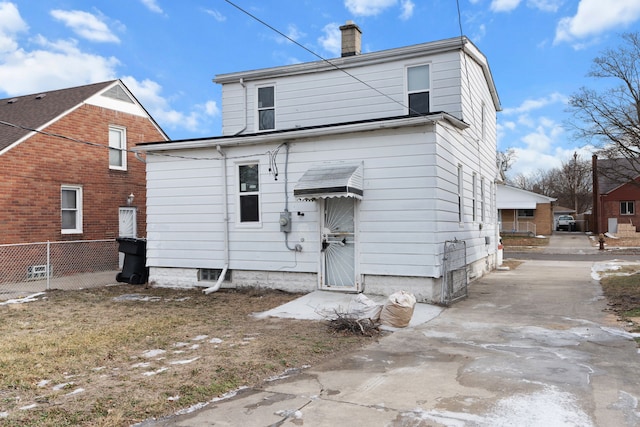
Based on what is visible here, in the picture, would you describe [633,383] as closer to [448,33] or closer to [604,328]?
[604,328]

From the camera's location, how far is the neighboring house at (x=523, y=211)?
132 ft

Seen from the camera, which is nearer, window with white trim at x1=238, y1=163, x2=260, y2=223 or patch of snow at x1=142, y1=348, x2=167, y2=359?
patch of snow at x1=142, y1=348, x2=167, y2=359

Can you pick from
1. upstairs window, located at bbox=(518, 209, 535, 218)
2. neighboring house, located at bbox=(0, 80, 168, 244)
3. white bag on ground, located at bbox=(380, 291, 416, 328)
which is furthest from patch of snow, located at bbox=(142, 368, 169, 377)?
upstairs window, located at bbox=(518, 209, 535, 218)

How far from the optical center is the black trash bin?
13328 millimetres

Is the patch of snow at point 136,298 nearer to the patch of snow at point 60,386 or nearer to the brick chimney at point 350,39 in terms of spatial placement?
the patch of snow at point 60,386

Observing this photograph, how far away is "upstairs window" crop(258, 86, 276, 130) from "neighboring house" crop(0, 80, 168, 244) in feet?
13.3

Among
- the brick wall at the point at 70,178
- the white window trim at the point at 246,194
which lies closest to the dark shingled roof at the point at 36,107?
the brick wall at the point at 70,178

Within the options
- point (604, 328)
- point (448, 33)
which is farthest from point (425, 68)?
point (604, 328)

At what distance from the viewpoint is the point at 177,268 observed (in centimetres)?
1252

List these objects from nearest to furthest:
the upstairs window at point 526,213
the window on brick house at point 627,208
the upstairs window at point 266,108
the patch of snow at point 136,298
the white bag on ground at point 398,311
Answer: the white bag on ground at point 398,311 → the patch of snow at point 136,298 → the upstairs window at point 266,108 → the upstairs window at point 526,213 → the window on brick house at point 627,208

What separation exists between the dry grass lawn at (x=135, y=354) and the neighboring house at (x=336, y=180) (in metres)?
1.64

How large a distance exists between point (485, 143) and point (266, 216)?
27.1 feet

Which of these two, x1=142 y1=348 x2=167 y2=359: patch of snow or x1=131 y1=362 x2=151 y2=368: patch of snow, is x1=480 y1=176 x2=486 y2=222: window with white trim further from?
x1=131 y1=362 x2=151 y2=368: patch of snow

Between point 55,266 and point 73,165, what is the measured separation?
10.5 feet
